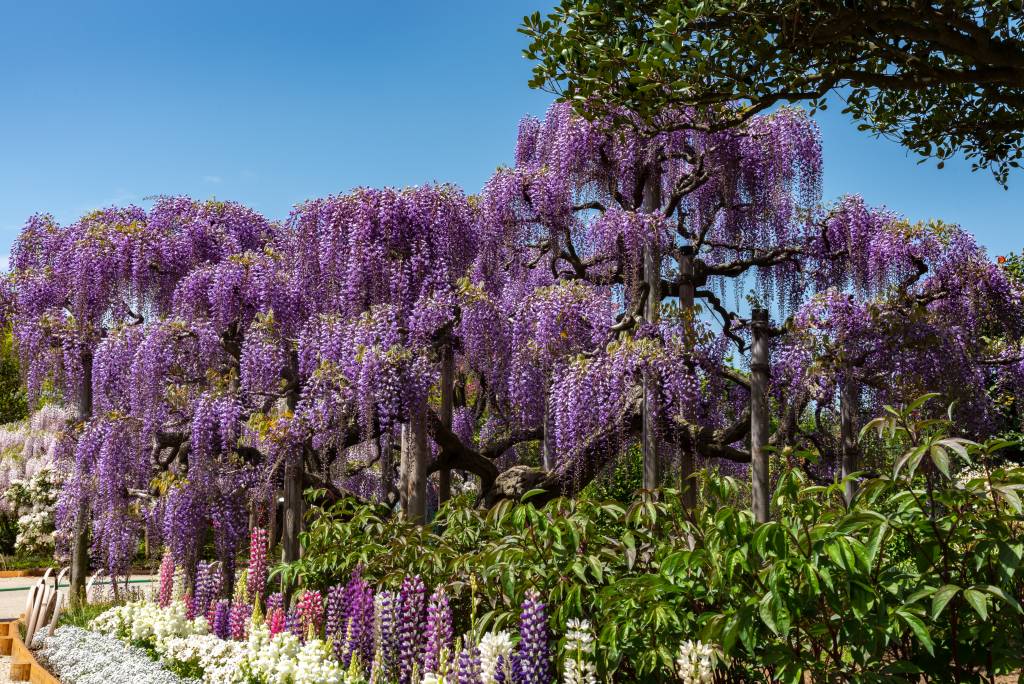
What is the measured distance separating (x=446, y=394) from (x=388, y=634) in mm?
4776

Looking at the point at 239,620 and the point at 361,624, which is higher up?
the point at 361,624

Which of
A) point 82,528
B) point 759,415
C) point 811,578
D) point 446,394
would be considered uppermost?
point 446,394

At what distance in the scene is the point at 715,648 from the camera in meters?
3.09

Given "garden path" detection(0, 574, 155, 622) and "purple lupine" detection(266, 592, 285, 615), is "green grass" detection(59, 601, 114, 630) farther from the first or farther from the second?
"purple lupine" detection(266, 592, 285, 615)

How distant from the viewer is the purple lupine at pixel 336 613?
485 cm

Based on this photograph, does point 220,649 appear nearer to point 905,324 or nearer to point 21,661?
point 21,661

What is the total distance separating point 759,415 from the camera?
21.3ft

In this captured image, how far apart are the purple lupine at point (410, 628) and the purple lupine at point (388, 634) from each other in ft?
0.09

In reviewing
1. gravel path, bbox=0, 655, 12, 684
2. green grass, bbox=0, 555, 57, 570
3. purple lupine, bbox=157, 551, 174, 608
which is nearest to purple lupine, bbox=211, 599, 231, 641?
purple lupine, bbox=157, 551, 174, 608

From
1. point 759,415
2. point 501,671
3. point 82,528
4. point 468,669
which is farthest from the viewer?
point 82,528

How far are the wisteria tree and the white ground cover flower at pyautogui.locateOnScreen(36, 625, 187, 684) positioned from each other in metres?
1.12

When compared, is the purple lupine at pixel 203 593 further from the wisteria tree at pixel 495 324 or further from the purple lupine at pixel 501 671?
the purple lupine at pixel 501 671

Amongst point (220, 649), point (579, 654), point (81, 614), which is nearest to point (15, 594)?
point (81, 614)

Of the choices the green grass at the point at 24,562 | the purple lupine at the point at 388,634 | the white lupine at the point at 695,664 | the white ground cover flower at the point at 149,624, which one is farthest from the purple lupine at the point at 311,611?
the green grass at the point at 24,562
